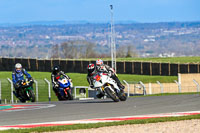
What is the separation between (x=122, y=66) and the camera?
72.1 meters

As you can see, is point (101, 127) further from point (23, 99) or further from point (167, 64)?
point (167, 64)

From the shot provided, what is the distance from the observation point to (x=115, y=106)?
1789 cm

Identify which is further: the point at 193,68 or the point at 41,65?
the point at 41,65

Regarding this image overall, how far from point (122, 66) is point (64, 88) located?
4735cm

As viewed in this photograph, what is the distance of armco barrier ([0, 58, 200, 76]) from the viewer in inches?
2616

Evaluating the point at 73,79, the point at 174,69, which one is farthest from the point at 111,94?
the point at 174,69

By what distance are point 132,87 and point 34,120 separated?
21.3 m

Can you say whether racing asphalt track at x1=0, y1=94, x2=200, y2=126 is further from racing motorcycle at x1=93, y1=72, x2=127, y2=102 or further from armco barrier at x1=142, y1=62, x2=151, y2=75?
armco barrier at x1=142, y1=62, x2=151, y2=75

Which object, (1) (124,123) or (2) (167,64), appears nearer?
(1) (124,123)

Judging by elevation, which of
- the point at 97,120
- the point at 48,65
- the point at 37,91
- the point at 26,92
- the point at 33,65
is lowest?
the point at 33,65

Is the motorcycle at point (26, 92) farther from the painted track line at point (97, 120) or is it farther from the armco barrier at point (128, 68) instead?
the armco barrier at point (128, 68)

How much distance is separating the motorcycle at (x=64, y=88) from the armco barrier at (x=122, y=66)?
38386 mm

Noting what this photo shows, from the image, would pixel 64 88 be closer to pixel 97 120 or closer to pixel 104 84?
pixel 104 84

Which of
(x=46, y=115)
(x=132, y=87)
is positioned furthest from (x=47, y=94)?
(x=46, y=115)
